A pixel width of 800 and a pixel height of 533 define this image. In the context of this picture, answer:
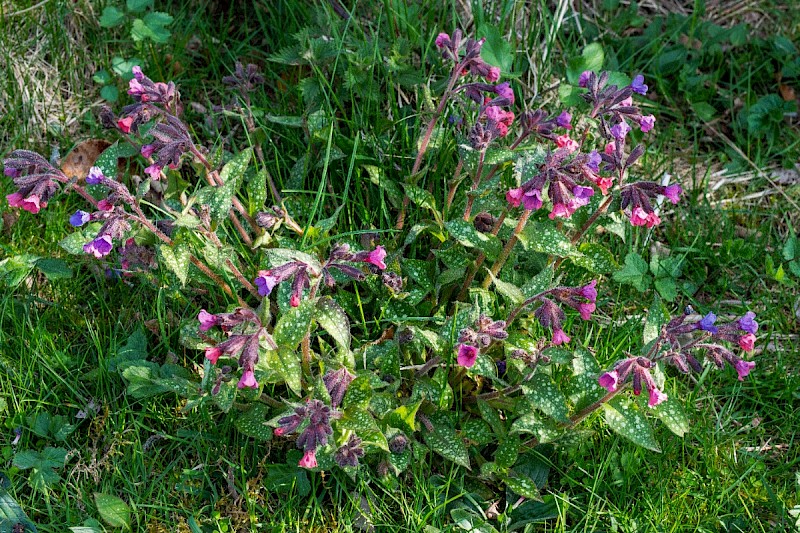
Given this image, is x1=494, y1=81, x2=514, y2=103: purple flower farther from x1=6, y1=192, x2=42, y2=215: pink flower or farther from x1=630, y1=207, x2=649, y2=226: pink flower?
x1=6, y1=192, x2=42, y2=215: pink flower

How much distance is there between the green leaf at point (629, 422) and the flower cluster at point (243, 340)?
42.2 inches

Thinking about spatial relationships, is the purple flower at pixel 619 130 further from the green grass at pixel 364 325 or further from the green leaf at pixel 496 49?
the green leaf at pixel 496 49

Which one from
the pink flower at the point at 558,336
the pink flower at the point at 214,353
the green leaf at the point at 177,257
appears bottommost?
the pink flower at the point at 558,336

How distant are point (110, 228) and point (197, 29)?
1984 mm

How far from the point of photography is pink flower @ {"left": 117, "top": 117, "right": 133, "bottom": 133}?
291cm

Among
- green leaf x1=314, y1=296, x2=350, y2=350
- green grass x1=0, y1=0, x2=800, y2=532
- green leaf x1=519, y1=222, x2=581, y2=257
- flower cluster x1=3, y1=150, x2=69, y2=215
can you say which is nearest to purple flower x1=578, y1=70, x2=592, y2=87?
green leaf x1=519, y1=222, x2=581, y2=257

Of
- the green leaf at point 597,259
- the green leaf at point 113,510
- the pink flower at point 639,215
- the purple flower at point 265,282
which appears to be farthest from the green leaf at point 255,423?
the pink flower at point 639,215

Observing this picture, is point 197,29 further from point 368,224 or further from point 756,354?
point 756,354

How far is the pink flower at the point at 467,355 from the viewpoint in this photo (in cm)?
240

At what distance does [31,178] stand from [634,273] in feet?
7.33

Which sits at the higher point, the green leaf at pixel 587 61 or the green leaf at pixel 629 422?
the green leaf at pixel 587 61

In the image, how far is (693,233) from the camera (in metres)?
3.56

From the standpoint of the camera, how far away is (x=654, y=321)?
2.62 meters

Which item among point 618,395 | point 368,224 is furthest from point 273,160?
point 618,395
